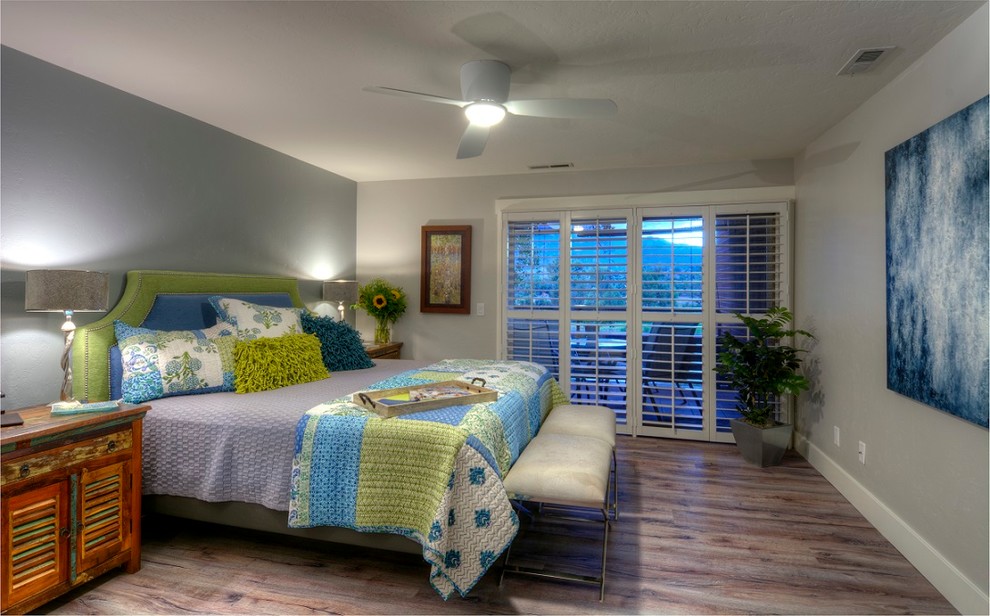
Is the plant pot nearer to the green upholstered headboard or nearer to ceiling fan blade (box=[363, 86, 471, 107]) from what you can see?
ceiling fan blade (box=[363, 86, 471, 107])

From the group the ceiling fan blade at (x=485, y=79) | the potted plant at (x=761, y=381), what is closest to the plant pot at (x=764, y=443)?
the potted plant at (x=761, y=381)

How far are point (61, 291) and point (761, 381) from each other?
4.12m

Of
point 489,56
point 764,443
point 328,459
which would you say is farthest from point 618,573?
point 489,56

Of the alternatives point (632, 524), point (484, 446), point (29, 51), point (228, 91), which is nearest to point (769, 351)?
point (632, 524)

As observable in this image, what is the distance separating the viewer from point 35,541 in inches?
75.9

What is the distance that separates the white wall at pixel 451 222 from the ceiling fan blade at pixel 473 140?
6.27ft

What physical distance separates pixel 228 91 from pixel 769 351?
3877mm

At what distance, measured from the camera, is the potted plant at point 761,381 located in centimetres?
374

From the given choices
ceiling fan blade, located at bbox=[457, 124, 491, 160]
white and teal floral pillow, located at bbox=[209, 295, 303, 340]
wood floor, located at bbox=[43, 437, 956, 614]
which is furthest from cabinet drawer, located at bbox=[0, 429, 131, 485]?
ceiling fan blade, located at bbox=[457, 124, 491, 160]

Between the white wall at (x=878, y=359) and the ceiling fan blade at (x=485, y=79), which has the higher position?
the ceiling fan blade at (x=485, y=79)

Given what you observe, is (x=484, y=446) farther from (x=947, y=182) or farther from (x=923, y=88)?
(x=923, y=88)

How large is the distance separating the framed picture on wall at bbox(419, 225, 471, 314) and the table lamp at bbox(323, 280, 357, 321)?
2.33 feet

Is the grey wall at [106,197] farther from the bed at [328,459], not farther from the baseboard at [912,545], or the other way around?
the baseboard at [912,545]

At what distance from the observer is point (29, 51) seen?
7.99ft
